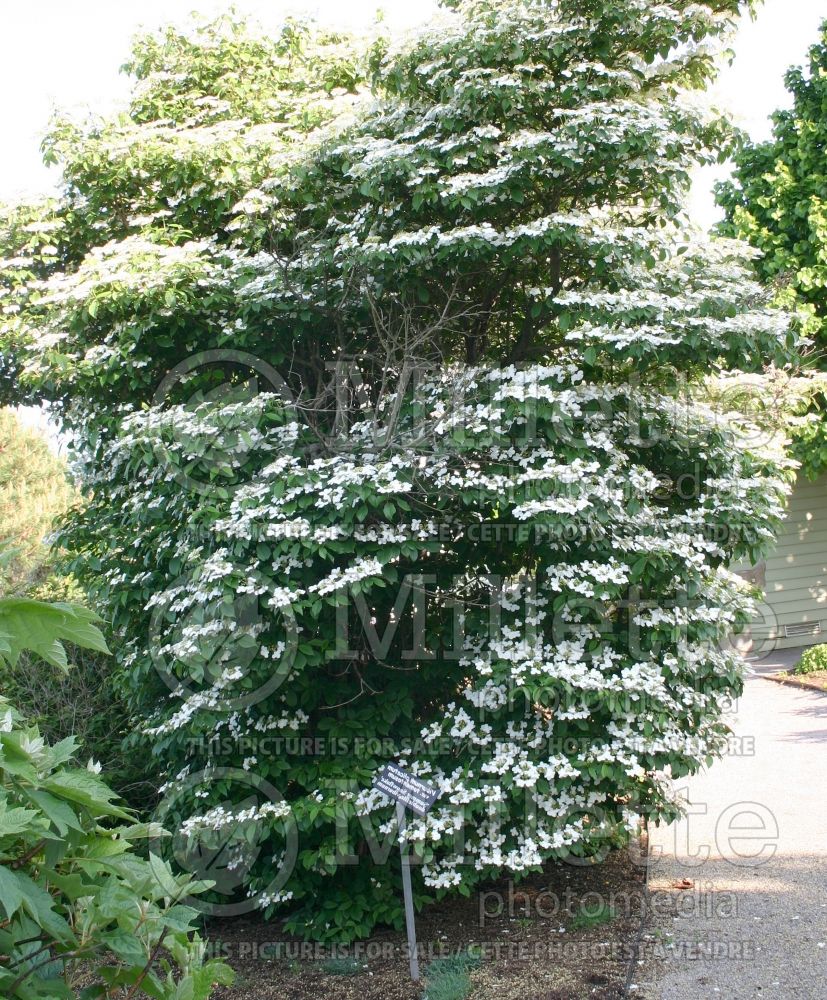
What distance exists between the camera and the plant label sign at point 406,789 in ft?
13.5

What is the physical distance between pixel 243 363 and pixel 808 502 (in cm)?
975

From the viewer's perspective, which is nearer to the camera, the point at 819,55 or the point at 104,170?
the point at 104,170

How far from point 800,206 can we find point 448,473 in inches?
345

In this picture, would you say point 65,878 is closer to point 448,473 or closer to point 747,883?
point 448,473

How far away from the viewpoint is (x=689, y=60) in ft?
16.2

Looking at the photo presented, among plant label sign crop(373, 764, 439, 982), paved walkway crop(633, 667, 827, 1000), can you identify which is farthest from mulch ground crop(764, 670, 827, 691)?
plant label sign crop(373, 764, 439, 982)

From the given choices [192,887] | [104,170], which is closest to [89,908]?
[192,887]

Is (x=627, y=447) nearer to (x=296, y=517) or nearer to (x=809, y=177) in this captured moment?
(x=296, y=517)

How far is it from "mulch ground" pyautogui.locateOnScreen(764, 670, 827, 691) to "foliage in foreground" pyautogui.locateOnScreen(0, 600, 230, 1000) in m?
9.89

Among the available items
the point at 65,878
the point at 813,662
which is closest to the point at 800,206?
the point at 813,662

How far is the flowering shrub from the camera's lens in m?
4.34

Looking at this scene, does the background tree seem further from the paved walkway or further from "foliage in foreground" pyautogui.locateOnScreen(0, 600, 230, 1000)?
"foliage in foreground" pyautogui.locateOnScreen(0, 600, 230, 1000)

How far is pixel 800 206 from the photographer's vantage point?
11.2 m

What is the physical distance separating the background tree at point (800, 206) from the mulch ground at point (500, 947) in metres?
7.35
